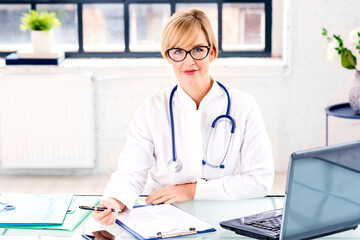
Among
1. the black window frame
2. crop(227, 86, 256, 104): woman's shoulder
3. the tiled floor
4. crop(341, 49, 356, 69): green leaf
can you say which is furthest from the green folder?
the black window frame

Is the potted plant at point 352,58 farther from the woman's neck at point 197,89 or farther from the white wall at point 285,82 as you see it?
the woman's neck at point 197,89

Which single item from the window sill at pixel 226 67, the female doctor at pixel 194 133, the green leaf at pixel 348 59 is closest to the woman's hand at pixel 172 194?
the female doctor at pixel 194 133

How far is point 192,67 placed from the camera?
7.73ft

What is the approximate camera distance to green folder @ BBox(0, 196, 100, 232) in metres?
1.96

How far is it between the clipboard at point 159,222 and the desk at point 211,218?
2 centimetres

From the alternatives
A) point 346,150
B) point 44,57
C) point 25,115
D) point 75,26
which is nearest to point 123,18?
point 75,26

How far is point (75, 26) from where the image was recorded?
15.1ft

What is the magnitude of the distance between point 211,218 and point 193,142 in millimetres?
425

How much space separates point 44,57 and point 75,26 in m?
0.43

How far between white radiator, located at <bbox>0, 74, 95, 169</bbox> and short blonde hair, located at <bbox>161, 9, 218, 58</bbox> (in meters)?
1.99

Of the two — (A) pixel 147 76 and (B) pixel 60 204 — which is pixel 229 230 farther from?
(A) pixel 147 76

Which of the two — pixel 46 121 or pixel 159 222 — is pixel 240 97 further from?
pixel 46 121

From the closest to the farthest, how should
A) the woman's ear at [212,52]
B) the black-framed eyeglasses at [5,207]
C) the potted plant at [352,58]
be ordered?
1. the black-framed eyeglasses at [5,207]
2. the woman's ear at [212,52]
3. the potted plant at [352,58]

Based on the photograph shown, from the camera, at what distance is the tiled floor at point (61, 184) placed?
164 inches
